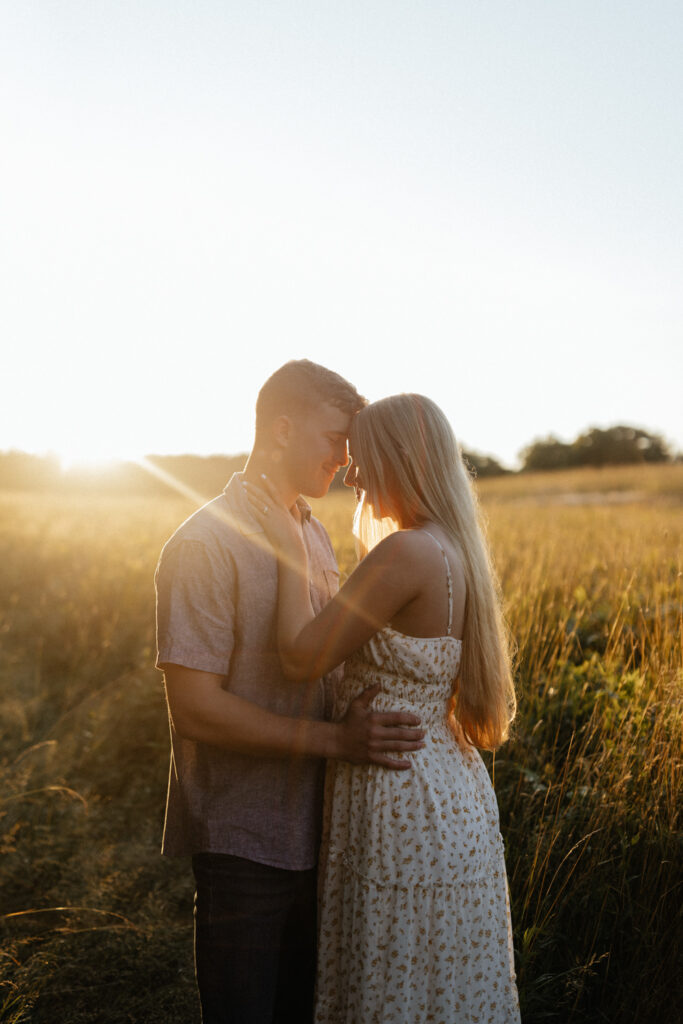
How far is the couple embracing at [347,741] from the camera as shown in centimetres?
189

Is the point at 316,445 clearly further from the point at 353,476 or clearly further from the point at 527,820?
the point at 527,820

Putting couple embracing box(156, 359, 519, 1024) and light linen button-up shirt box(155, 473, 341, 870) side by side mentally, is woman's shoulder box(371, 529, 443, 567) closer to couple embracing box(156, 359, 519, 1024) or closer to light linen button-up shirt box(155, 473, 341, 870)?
couple embracing box(156, 359, 519, 1024)

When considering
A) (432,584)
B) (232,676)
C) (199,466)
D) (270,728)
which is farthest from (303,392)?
(199,466)

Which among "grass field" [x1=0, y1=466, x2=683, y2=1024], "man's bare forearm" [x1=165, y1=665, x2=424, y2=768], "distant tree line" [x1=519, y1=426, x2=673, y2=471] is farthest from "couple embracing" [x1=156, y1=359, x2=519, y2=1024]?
"distant tree line" [x1=519, y1=426, x2=673, y2=471]

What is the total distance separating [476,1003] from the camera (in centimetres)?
193

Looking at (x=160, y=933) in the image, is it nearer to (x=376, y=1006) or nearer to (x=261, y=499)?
(x=376, y=1006)

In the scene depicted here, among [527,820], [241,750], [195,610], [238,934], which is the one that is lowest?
[527,820]

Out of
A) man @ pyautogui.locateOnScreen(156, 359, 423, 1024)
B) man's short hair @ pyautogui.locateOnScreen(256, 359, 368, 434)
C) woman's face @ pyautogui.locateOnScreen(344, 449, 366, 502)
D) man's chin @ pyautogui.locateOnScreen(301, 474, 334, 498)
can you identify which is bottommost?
man @ pyautogui.locateOnScreen(156, 359, 423, 1024)

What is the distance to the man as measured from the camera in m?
1.91

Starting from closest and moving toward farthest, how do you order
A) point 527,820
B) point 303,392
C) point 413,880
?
point 413,880 < point 303,392 < point 527,820

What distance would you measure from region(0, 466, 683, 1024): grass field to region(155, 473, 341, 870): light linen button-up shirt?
1.19 m

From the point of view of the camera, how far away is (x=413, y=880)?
188cm

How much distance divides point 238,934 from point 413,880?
0.49 metres

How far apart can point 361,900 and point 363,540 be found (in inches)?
43.4
